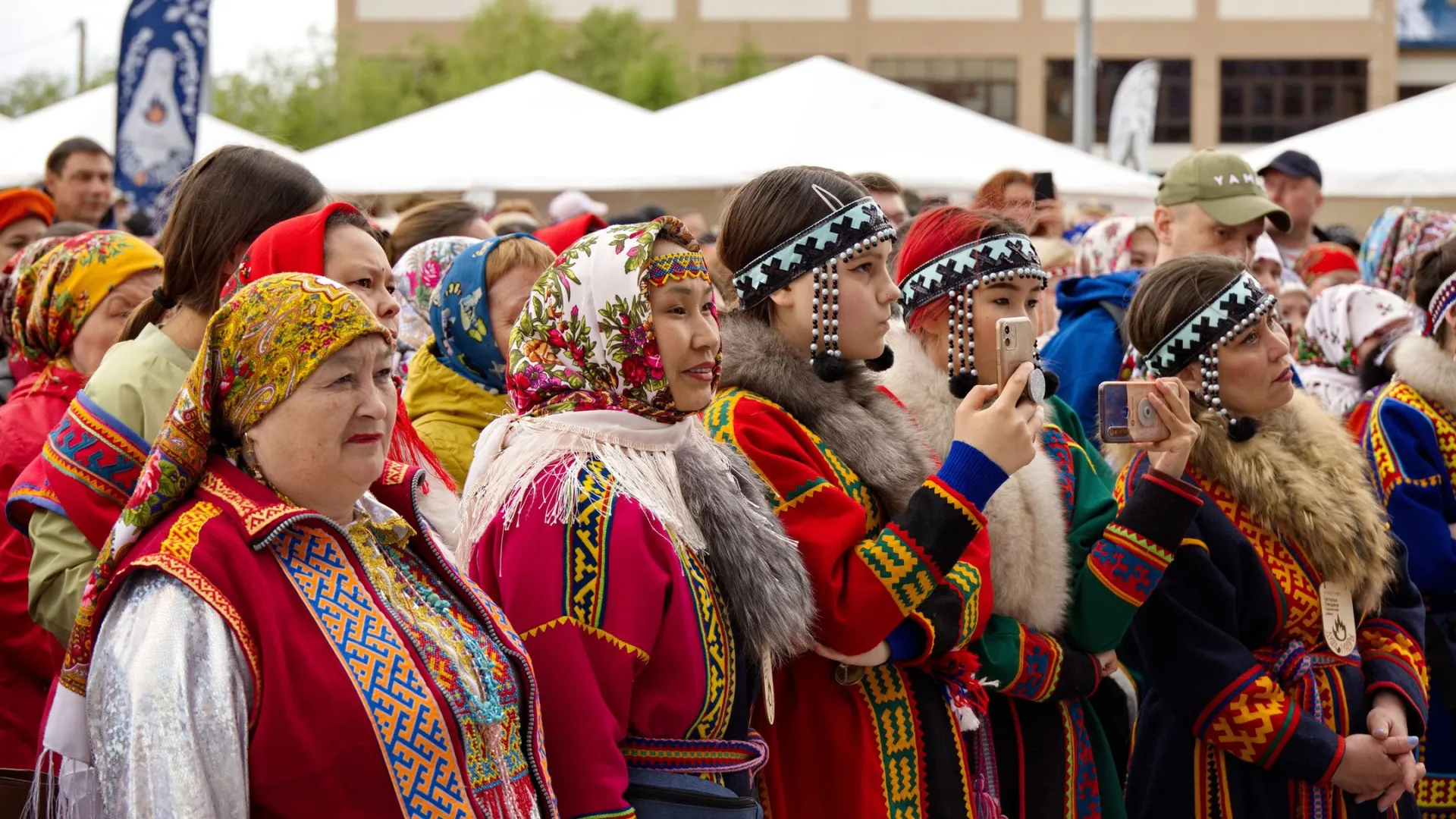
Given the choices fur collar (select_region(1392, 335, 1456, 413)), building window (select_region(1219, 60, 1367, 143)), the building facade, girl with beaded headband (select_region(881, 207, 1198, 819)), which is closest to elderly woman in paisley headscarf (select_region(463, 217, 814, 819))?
girl with beaded headband (select_region(881, 207, 1198, 819))

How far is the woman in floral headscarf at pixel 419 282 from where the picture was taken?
4.80 metres

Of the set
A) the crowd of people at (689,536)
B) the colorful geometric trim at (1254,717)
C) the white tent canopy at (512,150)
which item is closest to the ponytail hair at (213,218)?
the crowd of people at (689,536)

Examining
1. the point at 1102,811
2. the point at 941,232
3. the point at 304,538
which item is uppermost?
the point at 941,232

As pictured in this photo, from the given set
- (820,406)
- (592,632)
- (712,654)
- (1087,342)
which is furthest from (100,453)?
(1087,342)

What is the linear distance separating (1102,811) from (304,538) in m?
2.07

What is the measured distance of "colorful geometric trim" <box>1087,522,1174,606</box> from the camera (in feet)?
11.5

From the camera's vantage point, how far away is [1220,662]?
11.9 ft

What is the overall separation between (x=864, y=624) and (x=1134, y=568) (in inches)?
33.0

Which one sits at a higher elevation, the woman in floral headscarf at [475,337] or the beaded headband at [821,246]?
the beaded headband at [821,246]

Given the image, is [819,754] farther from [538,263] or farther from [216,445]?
[538,263]

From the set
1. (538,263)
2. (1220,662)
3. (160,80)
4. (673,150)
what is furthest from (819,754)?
(673,150)

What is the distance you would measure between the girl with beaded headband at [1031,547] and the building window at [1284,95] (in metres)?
43.7

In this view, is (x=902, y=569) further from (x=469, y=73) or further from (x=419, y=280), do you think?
(x=469, y=73)

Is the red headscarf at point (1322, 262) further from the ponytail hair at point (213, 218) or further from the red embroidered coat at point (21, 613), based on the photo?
the red embroidered coat at point (21, 613)
